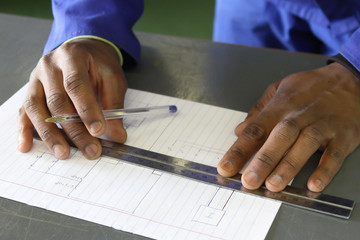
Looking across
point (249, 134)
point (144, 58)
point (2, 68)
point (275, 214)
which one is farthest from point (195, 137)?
point (2, 68)

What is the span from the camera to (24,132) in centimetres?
94

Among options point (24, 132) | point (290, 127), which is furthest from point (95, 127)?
point (290, 127)

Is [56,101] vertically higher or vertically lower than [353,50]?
lower

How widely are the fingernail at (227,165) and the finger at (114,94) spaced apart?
0.71ft

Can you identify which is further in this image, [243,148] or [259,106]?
[259,106]

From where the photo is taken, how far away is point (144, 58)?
1.21 metres

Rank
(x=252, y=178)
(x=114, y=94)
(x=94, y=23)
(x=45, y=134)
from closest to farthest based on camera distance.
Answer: (x=252, y=178) < (x=45, y=134) < (x=114, y=94) < (x=94, y=23)

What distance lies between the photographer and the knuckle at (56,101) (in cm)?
95

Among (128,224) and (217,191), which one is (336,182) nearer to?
(217,191)

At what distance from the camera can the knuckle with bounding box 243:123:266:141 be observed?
0.89 m

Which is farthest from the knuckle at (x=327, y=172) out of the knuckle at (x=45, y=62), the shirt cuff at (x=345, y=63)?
the knuckle at (x=45, y=62)

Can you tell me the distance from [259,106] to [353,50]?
23 cm

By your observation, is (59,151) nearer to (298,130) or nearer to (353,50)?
(298,130)

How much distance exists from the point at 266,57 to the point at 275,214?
530 mm
